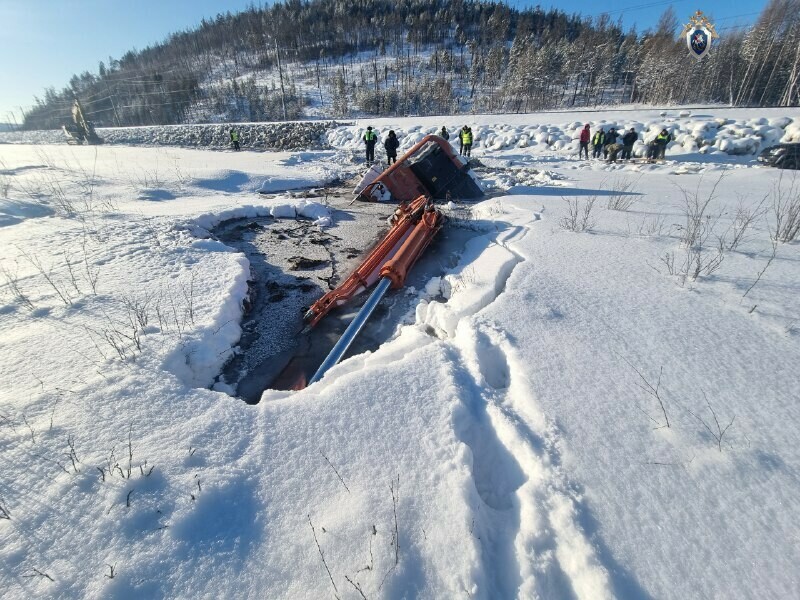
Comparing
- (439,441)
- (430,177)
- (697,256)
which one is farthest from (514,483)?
(430,177)

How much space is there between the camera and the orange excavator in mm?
4352

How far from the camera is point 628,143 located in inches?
502

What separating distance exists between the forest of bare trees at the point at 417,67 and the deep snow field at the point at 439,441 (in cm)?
3156

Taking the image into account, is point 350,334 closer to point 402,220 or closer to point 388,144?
point 402,220

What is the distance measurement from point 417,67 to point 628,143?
60.8 m

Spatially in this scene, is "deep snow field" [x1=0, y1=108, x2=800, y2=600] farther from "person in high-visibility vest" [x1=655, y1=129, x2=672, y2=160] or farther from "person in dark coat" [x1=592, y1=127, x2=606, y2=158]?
"person in dark coat" [x1=592, y1=127, x2=606, y2=158]

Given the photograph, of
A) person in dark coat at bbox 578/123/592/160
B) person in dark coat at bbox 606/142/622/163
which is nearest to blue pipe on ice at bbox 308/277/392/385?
person in dark coat at bbox 606/142/622/163

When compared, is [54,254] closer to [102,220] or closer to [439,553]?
[102,220]

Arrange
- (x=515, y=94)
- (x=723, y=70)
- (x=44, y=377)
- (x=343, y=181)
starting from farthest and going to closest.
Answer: (x=515, y=94)
(x=723, y=70)
(x=343, y=181)
(x=44, y=377)

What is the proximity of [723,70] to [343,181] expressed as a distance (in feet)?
147

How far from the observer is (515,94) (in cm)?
3919

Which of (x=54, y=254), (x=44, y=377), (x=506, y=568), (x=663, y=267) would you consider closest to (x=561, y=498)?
(x=506, y=568)

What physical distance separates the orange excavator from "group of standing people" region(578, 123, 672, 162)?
7554 millimetres

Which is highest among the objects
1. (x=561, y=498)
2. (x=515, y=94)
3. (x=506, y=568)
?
(x=515, y=94)
